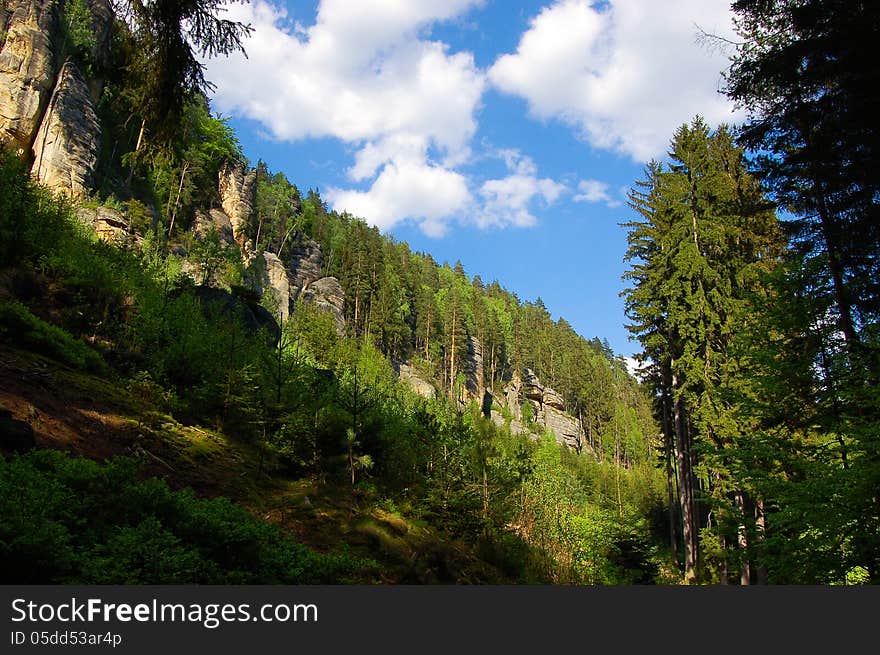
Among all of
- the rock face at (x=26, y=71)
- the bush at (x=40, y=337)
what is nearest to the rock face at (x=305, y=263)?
the rock face at (x=26, y=71)

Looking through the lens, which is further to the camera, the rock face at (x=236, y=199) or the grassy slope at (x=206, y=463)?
the rock face at (x=236, y=199)

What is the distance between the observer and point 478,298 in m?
93.9

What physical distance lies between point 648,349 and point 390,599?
21467 mm

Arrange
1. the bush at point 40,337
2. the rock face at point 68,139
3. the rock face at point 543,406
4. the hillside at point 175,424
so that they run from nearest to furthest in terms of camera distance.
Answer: the hillside at point 175,424 < the bush at point 40,337 < the rock face at point 68,139 < the rock face at point 543,406

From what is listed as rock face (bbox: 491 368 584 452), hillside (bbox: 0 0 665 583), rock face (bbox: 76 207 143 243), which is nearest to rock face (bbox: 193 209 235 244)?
hillside (bbox: 0 0 665 583)

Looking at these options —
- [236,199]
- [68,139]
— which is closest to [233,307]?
[68,139]

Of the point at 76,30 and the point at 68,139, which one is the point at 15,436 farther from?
the point at 76,30

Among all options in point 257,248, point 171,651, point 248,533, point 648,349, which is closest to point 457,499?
point 248,533

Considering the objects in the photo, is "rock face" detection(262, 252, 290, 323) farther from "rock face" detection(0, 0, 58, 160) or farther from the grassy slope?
the grassy slope

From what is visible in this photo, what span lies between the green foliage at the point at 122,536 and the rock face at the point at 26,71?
32.1 m

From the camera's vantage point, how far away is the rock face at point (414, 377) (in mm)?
60416

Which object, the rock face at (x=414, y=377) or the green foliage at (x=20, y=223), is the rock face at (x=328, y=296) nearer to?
the rock face at (x=414, y=377)

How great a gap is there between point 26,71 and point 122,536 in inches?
1463

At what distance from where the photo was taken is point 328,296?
203 feet
